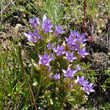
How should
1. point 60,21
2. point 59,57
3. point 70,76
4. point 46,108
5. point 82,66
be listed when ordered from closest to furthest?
point 70,76 < point 59,57 < point 46,108 < point 82,66 < point 60,21

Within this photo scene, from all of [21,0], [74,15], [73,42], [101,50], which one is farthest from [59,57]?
[21,0]

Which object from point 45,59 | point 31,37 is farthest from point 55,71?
point 31,37

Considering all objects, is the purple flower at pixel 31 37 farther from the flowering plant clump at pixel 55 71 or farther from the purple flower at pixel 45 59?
the purple flower at pixel 45 59

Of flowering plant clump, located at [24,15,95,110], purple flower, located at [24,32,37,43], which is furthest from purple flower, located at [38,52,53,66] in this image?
purple flower, located at [24,32,37,43]

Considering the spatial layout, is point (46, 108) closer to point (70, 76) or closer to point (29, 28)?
point (70, 76)

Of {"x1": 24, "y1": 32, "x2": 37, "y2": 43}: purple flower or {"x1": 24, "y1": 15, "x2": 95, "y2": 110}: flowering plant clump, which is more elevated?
{"x1": 24, "y1": 32, "x2": 37, "y2": 43}: purple flower

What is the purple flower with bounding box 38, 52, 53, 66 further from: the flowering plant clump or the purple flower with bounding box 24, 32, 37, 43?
the purple flower with bounding box 24, 32, 37, 43

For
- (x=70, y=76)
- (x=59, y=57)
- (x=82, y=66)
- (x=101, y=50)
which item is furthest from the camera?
(x=101, y=50)

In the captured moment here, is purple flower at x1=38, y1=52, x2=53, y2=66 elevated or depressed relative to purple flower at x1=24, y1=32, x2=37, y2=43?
depressed
